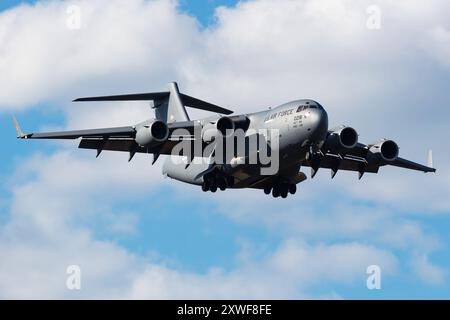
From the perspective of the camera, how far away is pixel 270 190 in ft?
121

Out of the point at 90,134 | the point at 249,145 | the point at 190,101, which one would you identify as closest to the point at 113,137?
the point at 90,134

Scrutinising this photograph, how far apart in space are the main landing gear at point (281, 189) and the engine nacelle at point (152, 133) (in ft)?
16.9

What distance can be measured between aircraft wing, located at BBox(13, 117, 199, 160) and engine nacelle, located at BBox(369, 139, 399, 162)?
6.44m

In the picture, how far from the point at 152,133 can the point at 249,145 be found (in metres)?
3.19

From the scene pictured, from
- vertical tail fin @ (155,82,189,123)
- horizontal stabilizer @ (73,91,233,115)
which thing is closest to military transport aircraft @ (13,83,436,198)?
vertical tail fin @ (155,82,189,123)

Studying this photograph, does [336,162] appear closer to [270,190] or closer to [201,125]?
[270,190]

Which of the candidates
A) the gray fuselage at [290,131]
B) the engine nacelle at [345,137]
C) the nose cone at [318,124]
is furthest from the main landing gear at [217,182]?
the nose cone at [318,124]

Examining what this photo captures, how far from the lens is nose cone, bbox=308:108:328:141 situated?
105 ft

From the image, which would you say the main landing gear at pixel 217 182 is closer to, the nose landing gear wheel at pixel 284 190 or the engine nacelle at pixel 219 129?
the engine nacelle at pixel 219 129

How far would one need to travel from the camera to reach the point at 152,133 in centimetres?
3316

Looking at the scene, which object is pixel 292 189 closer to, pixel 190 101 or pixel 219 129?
pixel 219 129

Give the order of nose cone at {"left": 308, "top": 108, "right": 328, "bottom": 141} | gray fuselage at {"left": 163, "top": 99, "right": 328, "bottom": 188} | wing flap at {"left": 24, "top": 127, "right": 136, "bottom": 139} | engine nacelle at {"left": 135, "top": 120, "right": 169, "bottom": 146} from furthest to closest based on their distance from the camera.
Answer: wing flap at {"left": 24, "top": 127, "right": 136, "bottom": 139} → engine nacelle at {"left": 135, "top": 120, "right": 169, "bottom": 146} → gray fuselage at {"left": 163, "top": 99, "right": 328, "bottom": 188} → nose cone at {"left": 308, "top": 108, "right": 328, "bottom": 141}

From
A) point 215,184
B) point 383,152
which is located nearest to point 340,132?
point 383,152

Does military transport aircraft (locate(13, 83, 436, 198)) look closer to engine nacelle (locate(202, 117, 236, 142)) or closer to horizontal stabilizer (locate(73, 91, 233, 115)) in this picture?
engine nacelle (locate(202, 117, 236, 142))
